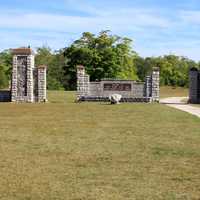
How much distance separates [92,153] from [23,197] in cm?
396

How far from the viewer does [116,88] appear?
3506 centimetres

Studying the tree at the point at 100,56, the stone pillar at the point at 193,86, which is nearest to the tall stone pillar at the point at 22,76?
the stone pillar at the point at 193,86

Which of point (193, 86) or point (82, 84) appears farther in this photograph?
point (193, 86)

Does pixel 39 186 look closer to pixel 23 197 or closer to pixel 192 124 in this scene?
pixel 23 197

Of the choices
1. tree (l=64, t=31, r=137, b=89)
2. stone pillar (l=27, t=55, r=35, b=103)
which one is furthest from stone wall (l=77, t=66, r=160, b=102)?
tree (l=64, t=31, r=137, b=89)

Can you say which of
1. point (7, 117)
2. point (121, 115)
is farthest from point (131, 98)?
point (7, 117)

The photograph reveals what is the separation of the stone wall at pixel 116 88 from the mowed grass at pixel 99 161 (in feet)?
55.2

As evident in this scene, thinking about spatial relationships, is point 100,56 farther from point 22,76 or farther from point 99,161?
point 99,161

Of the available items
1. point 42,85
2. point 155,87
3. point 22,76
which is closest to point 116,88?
point 155,87

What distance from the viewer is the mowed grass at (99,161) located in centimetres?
773

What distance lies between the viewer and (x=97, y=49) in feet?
218

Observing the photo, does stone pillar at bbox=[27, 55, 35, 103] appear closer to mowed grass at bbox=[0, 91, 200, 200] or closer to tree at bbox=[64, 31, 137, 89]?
mowed grass at bbox=[0, 91, 200, 200]

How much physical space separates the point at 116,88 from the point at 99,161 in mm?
24927

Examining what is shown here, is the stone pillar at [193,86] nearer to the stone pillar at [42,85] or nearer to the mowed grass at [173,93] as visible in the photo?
the stone pillar at [42,85]
